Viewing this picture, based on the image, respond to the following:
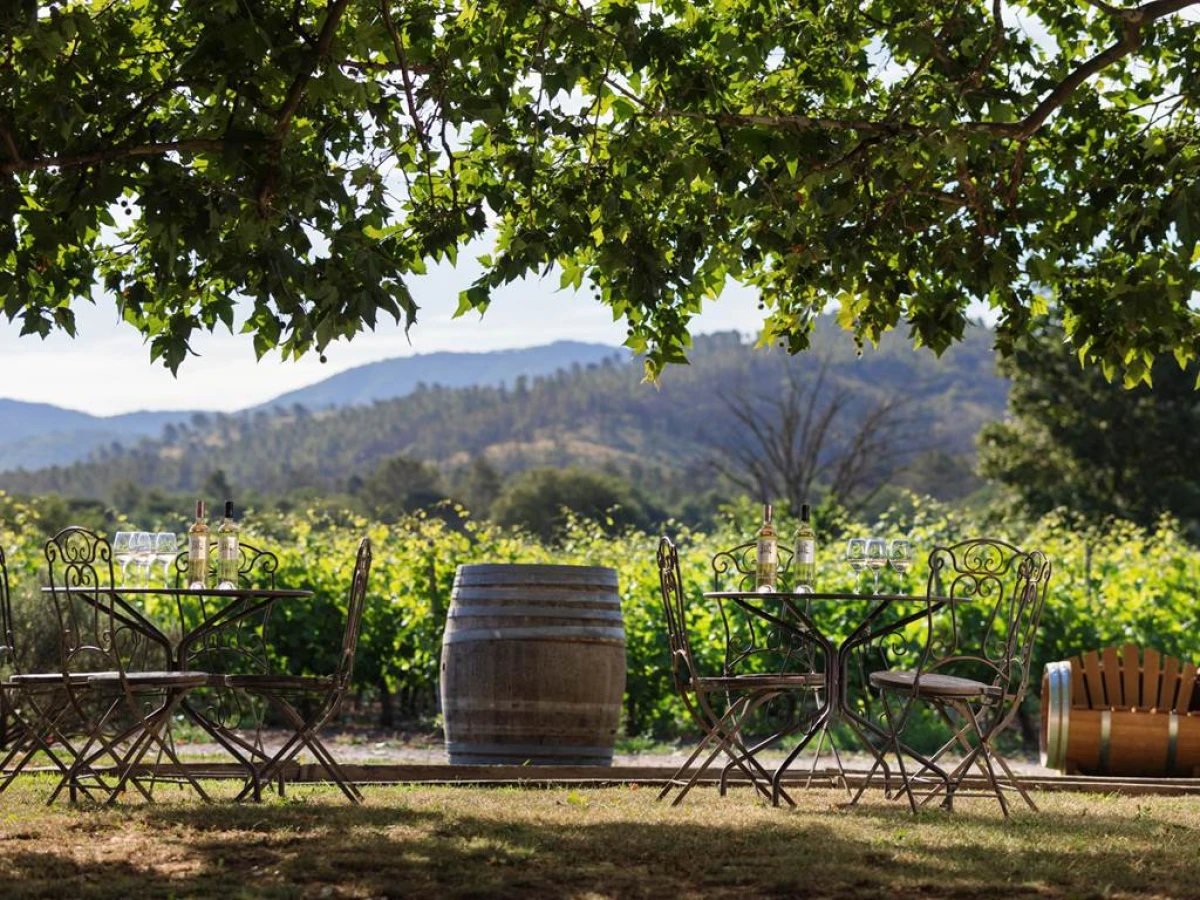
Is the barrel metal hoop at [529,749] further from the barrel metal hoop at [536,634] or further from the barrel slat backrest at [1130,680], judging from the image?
the barrel slat backrest at [1130,680]

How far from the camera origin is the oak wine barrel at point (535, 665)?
298 inches

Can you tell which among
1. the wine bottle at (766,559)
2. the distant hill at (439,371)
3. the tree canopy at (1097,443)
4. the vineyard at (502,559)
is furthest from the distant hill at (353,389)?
the wine bottle at (766,559)

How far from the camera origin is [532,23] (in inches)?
264

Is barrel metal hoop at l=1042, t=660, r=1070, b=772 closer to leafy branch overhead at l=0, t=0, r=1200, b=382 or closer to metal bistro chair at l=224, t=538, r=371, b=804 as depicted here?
leafy branch overhead at l=0, t=0, r=1200, b=382

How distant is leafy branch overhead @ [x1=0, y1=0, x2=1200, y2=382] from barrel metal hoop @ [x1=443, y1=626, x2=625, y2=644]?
1.30 m

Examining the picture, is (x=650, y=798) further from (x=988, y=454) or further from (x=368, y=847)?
(x=988, y=454)

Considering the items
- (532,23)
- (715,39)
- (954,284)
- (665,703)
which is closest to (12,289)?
(532,23)

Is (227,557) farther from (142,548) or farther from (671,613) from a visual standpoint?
(671,613)

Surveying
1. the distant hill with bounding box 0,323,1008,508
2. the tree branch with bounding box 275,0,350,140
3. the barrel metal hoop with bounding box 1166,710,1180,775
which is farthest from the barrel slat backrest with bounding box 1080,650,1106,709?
the distant hill with bounding box 0,323,1008,508

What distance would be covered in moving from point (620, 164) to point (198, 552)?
2.35 m

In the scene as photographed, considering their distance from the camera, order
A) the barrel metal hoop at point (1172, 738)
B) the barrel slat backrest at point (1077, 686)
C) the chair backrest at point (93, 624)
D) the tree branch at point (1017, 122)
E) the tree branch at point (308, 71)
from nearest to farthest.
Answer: the tree branch at point (308, 71) → the tree branch at point (1017, 122) → the chair backrest at point (93, 624) → the barrel metal hoop at point (1172, 738) → the barrel slat backrest at point (1077, 686)

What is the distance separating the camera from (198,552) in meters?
6.49

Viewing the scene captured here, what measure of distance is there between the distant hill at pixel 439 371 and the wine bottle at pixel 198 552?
152790mm

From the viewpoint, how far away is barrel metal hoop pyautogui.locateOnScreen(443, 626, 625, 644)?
297 inches
